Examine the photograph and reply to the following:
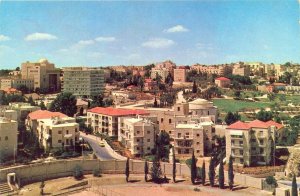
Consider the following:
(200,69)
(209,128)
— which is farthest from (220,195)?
(200,69)

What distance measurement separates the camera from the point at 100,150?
23172 mm

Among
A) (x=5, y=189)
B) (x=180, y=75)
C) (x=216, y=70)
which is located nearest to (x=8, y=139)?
(x=5, y=189)

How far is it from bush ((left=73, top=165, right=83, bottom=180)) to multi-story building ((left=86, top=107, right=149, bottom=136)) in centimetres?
686

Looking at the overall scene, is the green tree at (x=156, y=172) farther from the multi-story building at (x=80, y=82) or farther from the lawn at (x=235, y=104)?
the multi-story building at (x=80, y=82)

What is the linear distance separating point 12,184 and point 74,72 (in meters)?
28.7

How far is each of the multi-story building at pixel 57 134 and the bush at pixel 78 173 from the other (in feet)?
7.00

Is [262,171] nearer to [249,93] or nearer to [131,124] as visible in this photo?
[131,124]

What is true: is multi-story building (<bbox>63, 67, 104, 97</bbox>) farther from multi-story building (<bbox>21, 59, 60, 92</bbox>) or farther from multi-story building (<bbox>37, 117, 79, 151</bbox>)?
multi-story building (<bbox>37, 117, 79, 151</bbox>)

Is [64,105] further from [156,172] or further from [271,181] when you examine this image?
[271,181]

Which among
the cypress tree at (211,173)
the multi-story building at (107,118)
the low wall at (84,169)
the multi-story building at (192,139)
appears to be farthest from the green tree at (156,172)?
the multi-story building at (107,118)

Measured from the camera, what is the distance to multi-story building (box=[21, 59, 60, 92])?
4600cm

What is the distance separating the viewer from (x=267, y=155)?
69.1 feet

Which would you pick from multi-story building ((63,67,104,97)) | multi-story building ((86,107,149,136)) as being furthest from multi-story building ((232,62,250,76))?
multi-story building ((86,107,149,136))

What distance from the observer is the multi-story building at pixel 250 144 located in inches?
829
